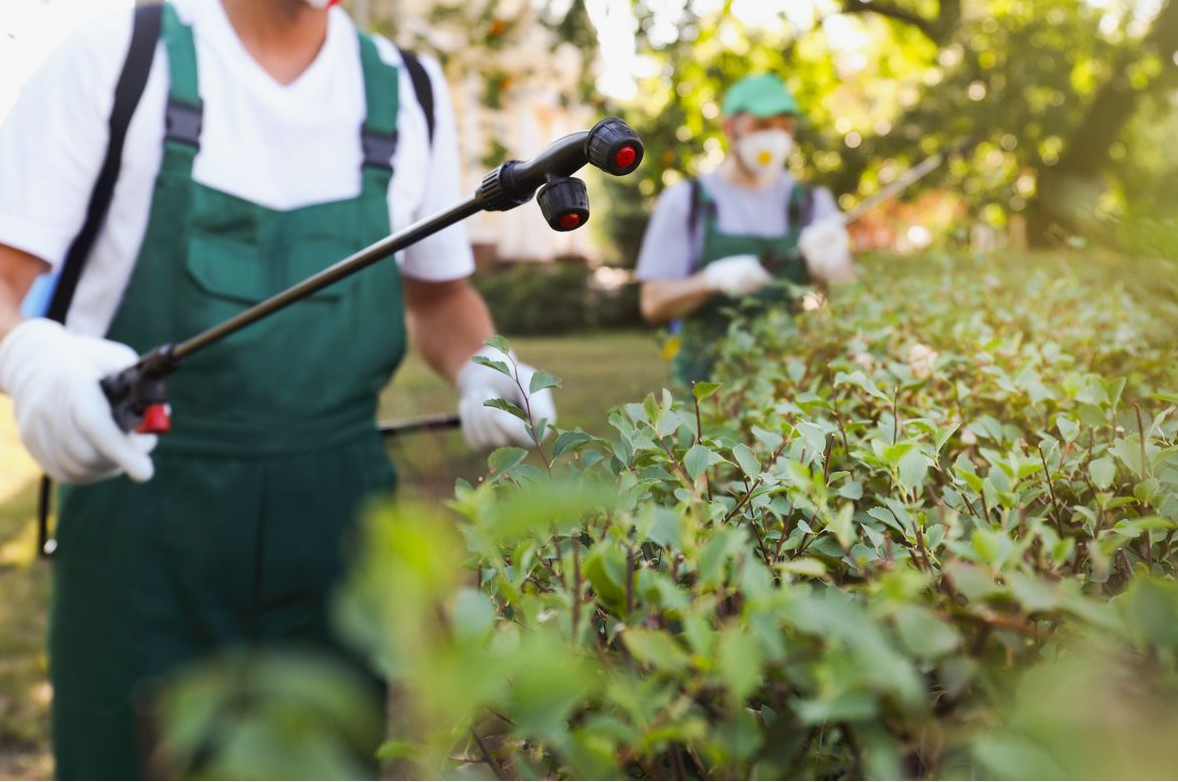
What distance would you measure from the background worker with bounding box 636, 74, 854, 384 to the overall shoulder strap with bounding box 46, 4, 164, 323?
2.29 meters

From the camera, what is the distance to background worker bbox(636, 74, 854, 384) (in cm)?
428

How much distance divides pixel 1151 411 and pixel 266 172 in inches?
76.8

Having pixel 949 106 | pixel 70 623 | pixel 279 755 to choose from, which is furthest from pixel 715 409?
pixel 949 106

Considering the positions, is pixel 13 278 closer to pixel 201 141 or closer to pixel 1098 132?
pixel 201 141

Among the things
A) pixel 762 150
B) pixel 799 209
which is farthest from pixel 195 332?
pixel 799 209

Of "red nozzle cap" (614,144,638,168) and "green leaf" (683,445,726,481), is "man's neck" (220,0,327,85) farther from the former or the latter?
"green leaf" (683,445,726,481)

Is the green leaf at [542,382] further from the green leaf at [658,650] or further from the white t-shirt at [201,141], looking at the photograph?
the white t-shirt at [201,141]

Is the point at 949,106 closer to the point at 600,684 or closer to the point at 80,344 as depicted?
the point at 80,344

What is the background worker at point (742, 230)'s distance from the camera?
4277 mm

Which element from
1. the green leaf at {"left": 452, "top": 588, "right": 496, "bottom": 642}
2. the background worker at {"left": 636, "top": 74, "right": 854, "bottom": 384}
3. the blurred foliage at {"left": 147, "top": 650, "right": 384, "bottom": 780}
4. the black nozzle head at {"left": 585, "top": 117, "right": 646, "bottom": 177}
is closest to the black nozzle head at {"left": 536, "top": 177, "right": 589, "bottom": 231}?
the black nozzle head at {"left": 585, "top": 117, "right": 646, "bottom": 177}

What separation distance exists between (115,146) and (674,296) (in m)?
2.59

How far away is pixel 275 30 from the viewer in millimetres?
2475

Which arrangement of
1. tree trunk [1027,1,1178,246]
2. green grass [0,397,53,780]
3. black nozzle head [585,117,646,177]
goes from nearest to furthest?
black nozzle head [585,117,646,177], green grass [0,397,53,780], tree trunk [1027,1,1178,246]

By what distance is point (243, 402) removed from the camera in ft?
7.52
